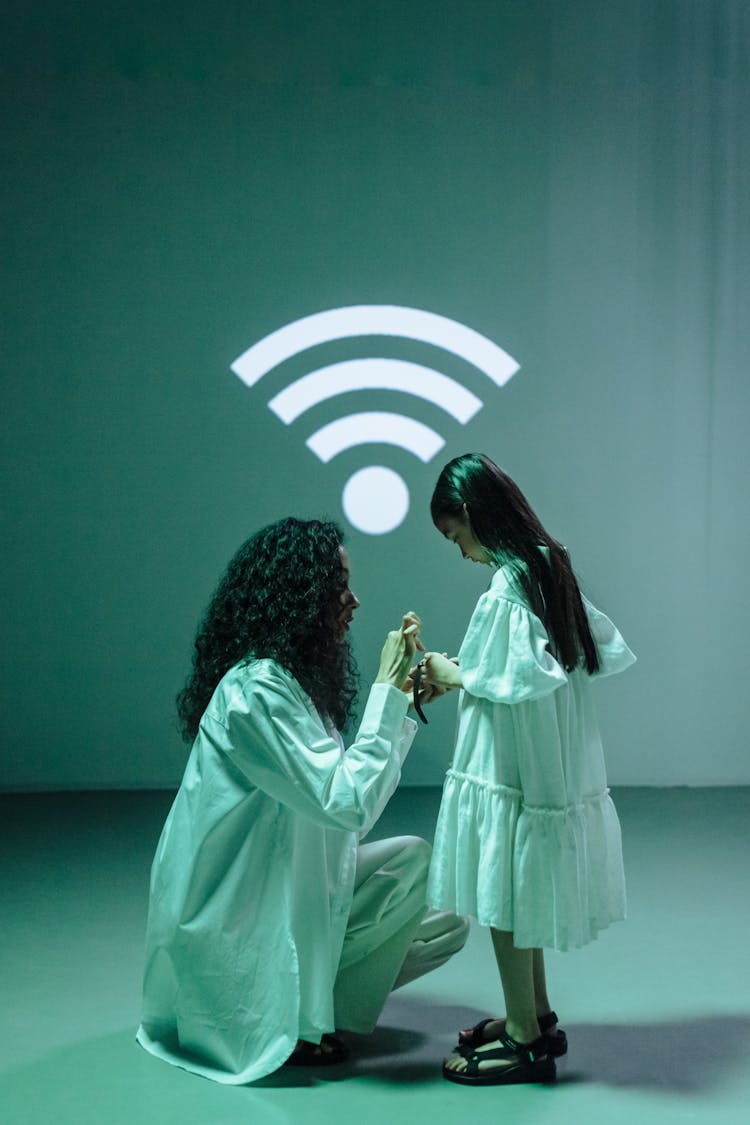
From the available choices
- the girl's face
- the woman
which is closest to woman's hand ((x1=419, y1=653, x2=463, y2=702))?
the woman

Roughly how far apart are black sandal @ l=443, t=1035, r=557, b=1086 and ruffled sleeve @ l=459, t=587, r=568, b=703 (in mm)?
689

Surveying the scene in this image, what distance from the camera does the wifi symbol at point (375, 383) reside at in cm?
555

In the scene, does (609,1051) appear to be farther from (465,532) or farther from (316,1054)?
(465,532)

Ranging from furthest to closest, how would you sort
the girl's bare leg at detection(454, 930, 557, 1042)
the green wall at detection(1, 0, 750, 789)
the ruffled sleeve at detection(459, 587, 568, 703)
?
the green wall at detection(1, 0, 750, 789) < the girl's bare leg at detection(454, 930, 557, 1042) < the ruffled sleeve at detection(459, 587, 568, 703)

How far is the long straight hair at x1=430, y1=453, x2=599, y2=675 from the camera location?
2424 mm

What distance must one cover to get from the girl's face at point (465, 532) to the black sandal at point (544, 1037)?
91 centimetres

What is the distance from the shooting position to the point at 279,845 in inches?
95.3

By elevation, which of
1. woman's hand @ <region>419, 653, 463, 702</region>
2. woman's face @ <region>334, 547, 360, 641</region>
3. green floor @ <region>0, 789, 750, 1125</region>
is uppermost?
woman's face @ <region>334, 547, 360, 641</region>

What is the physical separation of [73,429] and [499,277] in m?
1.96

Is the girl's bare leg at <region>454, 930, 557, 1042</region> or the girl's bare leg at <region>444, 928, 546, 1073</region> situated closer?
the girl's bare leg at <region>444, 928, 546, 1073</region>

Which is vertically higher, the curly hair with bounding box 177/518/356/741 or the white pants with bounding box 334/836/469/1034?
the curly hair with bounding box 177/518/356/741

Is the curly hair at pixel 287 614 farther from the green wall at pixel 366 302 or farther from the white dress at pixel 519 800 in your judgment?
the green wall at pixel 366 302

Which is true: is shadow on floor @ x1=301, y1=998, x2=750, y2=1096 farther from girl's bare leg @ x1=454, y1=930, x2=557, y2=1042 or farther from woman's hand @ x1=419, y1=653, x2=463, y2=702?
woman's hand @ x1=419, y1=653, x2=463, y2=702

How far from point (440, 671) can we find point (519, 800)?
12.0 inches
